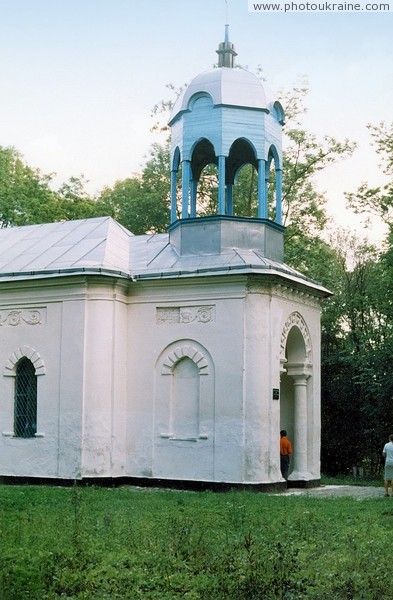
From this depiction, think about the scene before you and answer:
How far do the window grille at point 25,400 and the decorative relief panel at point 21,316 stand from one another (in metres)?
0.83

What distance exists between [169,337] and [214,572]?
34.0ft

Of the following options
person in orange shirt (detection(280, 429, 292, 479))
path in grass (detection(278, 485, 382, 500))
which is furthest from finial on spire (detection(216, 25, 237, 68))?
path in grass (detection(278, 485, 382, 500))

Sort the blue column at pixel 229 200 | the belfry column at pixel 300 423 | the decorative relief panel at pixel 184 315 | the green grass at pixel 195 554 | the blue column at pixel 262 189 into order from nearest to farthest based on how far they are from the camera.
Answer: the green grass at pixel 195 554
the decorative relief panel at pixel 184 315
the blue column at pixel 262 189
the belfry column at pixel 300 423
the blue column at pixel 229 200

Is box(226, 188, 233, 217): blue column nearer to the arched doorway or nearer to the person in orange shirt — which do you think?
the arched doorway

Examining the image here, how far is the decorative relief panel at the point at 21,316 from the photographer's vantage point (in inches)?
739

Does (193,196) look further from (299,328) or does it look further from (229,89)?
(299,328)

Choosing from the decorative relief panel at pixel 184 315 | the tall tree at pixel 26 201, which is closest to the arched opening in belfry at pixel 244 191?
the tall tree at pixel 26 201

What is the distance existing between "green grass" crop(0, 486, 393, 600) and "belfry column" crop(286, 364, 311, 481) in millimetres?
6482

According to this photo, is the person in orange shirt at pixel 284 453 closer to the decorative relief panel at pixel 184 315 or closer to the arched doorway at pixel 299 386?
the arched doorway at pixel 299 386

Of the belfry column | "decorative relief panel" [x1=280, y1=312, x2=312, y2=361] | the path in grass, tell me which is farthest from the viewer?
the belfry column

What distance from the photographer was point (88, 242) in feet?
64.9

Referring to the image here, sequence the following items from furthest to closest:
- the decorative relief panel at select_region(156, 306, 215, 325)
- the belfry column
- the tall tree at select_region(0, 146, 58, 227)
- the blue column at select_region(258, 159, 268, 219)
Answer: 1. the tall tree at select_region(0, 146, 58, 227)
2. the belfry column
3. the blue column at select_region(258, 159, 268, 219)
4. the decorative relief panel at select_region(156, 306, 215, 325)

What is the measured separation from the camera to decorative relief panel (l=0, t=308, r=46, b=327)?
61.6 ft

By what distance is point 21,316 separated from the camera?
1902cm
